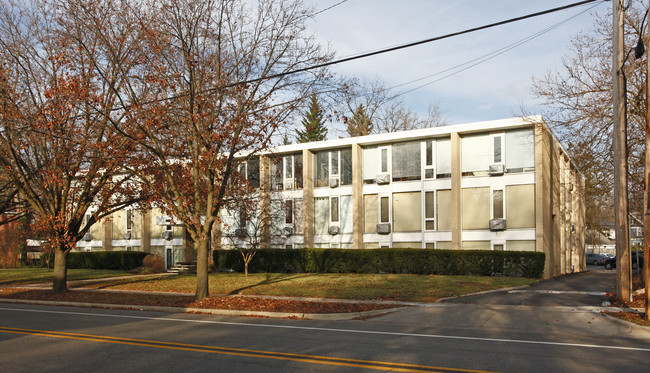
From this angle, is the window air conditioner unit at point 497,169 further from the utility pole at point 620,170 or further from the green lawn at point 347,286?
the utility pole at point 620,170

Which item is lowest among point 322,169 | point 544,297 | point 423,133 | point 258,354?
point 544,297

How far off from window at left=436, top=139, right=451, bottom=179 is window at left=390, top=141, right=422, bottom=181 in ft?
3.64

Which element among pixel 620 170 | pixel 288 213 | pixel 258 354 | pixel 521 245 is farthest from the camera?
pixel 288 213

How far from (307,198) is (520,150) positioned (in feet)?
44.0

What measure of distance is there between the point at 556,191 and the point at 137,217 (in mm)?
31001

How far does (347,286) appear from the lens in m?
21.6

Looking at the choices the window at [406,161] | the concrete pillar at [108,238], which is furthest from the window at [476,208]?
the concrete pillar at [108,238]

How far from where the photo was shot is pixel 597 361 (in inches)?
332

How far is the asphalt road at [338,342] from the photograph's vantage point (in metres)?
8.29

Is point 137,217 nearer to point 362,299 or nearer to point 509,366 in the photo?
point 362,299

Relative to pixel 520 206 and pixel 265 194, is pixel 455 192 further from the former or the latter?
pixel 265 194

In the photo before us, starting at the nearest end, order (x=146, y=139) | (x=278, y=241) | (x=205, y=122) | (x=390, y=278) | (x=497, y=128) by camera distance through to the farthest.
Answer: (x=205, y=122) < (x=146, y=139) < (x=390, y=278) < (x=497, y=128) < (x=278, y=241)

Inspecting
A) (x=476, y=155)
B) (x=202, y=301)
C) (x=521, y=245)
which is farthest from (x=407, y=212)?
(x=202, y=301)

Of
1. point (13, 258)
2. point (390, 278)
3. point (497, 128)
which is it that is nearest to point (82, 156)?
point (390, 278)
